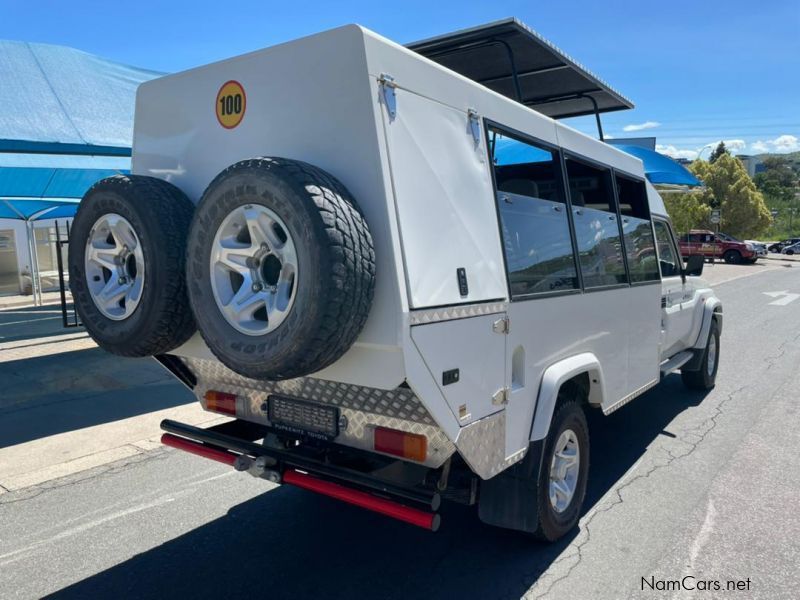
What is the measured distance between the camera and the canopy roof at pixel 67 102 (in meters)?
9.02

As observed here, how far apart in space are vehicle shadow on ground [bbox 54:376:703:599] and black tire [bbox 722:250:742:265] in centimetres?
3631

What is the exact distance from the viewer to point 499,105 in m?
3.27

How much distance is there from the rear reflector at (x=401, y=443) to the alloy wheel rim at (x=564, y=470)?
1.01 metres

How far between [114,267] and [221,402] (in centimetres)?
104

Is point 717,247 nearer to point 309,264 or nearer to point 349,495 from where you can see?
point 349,495

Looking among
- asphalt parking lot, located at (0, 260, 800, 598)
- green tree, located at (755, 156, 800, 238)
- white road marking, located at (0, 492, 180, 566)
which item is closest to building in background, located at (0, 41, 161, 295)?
asphalt parking lot, located at (0, 260, 800, 598)

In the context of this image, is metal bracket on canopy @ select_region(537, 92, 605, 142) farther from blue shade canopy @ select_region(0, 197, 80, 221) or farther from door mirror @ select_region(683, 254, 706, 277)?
blue shade canopy @ select_region(0, 197, 80, 221)

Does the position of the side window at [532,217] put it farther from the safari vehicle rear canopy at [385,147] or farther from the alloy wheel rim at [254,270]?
the alloy wheel rim at [254,270]

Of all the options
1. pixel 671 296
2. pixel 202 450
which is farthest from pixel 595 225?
pixel 202 450

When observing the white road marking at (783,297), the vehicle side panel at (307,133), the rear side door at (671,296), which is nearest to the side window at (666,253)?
the rear side door at (671,296)

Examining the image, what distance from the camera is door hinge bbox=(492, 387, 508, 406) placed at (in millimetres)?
3060

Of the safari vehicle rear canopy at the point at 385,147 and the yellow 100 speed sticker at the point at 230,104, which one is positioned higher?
the yellow 100 speed sticker at the point at 230,104

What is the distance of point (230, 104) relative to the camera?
322 centimetres

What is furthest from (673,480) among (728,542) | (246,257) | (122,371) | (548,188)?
(122,371)
